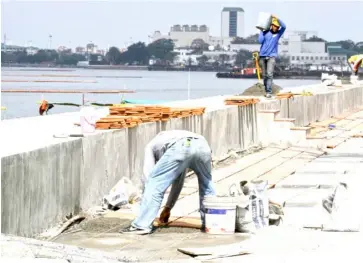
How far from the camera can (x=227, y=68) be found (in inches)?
5217

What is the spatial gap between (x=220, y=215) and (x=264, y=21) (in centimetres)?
1293

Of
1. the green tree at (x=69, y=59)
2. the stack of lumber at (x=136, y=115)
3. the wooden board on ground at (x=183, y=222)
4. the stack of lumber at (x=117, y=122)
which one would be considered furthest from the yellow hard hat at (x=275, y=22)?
the green tree at (x=69, y=59)

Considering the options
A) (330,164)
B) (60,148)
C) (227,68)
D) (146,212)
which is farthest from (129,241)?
(227,68)

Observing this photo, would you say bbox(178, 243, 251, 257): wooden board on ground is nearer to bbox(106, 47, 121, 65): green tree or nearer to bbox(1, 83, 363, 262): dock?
bbox(1, 83, 363, 262): dock

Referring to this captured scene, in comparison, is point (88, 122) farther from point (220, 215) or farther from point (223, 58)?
point (223, 58)

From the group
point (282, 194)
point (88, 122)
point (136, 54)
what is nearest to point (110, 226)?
point (88, 122)

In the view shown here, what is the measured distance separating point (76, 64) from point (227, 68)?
1948 cm

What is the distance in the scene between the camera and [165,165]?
1070cm

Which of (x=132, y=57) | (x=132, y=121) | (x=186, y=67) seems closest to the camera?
(x=132, y=121)

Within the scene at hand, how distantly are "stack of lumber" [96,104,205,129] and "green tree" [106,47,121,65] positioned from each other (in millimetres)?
107555

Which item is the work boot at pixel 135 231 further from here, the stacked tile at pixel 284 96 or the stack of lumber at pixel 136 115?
the stacked tile at pixel 284 96

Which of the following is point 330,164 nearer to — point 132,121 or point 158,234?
point 132,121

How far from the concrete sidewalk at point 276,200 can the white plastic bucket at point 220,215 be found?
0.41ft

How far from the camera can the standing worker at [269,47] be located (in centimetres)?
2333
